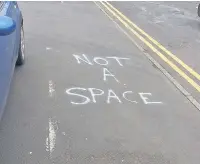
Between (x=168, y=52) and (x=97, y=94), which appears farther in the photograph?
(x=168, y=52)

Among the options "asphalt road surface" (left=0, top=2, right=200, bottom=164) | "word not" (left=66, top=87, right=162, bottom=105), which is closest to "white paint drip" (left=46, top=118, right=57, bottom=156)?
"asphalt road surface" (left=0, top=2, right=200, bottom=164)

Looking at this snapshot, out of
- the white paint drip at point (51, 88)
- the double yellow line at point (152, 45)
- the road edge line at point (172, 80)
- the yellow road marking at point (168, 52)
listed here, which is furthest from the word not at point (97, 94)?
the yellow road marking at point (168, 52)

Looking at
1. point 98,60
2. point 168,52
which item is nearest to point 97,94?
point 98,60

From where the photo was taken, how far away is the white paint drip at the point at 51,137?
15.0 feet

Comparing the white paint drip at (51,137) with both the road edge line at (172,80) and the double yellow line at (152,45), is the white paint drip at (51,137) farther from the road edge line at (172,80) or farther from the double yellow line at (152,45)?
the double yellow line at (152,45)

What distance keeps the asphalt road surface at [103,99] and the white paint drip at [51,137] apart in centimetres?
1

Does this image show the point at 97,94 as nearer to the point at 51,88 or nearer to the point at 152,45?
the point at 51,88

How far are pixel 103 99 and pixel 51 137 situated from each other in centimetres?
151

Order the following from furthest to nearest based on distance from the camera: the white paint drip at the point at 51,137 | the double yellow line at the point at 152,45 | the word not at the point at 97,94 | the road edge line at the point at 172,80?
the double yellow line at the point at 152,45, the road edge line at the point at 172,80, the word not at the point at 97,94, the white paint drip at the point at 51,137

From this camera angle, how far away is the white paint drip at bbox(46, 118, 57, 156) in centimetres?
457

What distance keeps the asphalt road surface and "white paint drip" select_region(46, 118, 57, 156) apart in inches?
0.5

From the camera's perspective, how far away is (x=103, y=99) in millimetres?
6121

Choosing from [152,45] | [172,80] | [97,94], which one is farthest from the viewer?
[152,45]

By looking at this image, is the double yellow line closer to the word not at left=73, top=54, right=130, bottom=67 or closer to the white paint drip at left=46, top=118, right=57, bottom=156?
the word not at left=73, top=54, right=130, bottom=67
